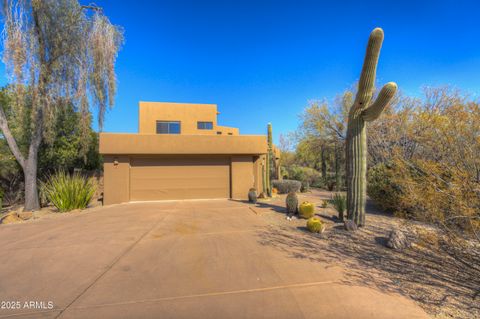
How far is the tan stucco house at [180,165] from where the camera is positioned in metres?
10.1

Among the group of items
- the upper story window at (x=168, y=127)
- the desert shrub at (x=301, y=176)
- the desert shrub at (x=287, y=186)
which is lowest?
the desert shrub at (x=287, y=186)

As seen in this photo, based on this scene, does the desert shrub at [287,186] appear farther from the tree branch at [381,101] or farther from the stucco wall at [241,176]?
the tree branch at [381,101]

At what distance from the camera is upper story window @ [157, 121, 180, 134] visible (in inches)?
695

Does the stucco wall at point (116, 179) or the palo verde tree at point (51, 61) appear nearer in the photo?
the palo verde tree at point (51, 61)

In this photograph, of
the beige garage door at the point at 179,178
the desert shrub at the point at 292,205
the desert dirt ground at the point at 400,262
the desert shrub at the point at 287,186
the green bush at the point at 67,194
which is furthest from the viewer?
the desert shrub at the point at 287,186

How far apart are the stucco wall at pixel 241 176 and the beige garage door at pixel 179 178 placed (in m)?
0.36

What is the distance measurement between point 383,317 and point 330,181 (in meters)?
15.6

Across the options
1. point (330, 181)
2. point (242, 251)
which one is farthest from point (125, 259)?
point (330, 181)

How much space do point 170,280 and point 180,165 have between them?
8312mm

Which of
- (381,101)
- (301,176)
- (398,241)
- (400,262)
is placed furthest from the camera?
(301,176)

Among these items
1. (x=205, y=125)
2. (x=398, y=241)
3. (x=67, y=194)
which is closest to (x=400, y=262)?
(x=398, y=241)

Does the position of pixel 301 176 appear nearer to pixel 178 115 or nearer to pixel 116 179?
pixel 178 115

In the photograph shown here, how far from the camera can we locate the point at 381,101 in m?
4.94

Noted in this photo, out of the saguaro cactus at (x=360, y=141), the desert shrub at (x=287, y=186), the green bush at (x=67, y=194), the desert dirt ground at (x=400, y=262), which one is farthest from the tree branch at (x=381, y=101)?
the green bush at (x=67, y=194)
